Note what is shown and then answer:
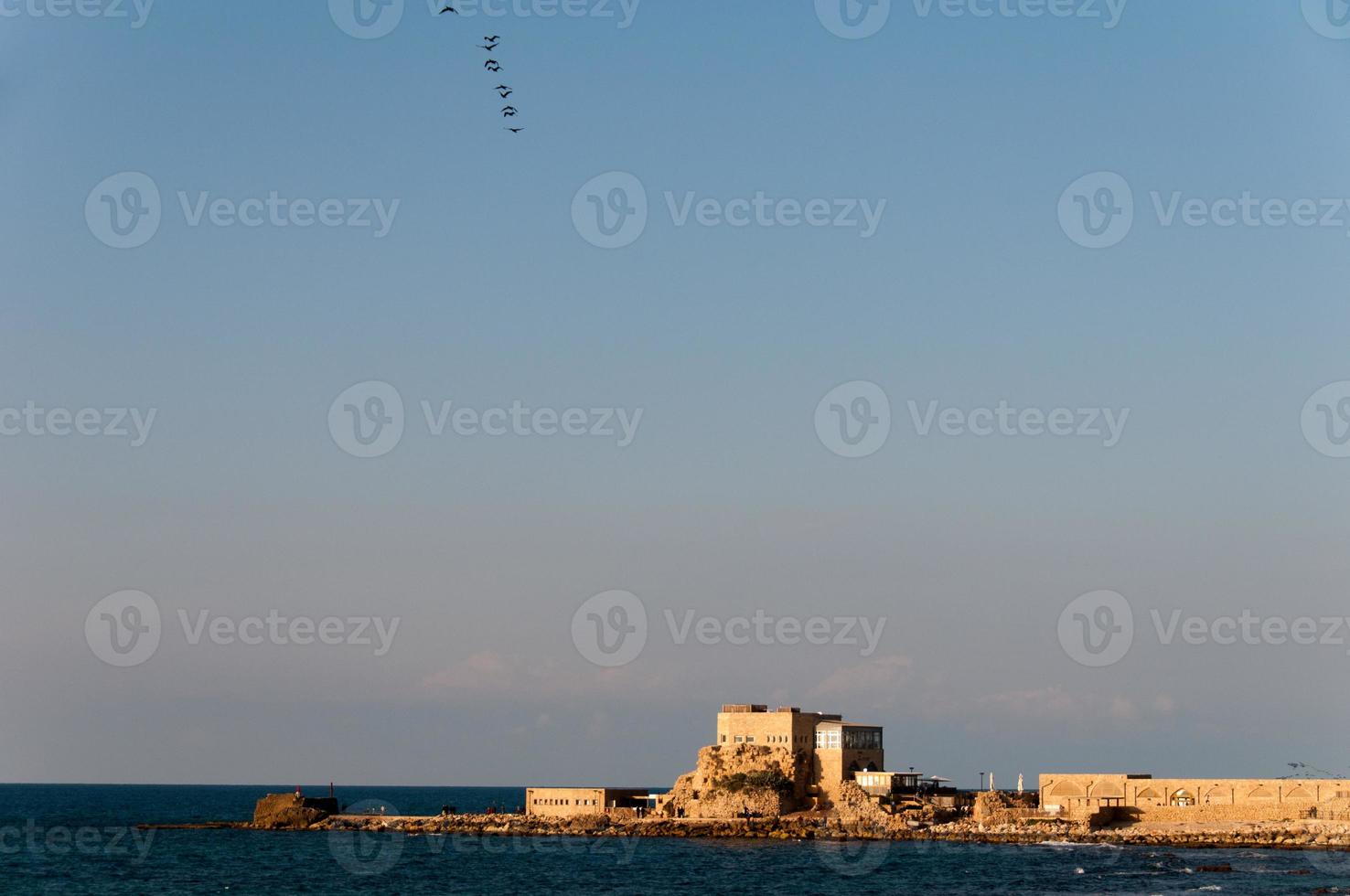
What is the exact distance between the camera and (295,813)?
126375mm

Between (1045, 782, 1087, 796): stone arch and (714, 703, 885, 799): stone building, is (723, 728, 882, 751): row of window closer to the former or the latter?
(714, 703, 885, 799): stone building

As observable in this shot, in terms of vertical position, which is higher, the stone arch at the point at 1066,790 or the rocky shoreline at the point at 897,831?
the stone arch at the point at 1066,790

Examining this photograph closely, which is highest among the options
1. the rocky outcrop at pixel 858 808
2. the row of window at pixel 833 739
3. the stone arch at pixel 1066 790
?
the row of window at pixel 833 739

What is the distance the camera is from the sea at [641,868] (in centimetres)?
7912

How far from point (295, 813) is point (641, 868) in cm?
4519

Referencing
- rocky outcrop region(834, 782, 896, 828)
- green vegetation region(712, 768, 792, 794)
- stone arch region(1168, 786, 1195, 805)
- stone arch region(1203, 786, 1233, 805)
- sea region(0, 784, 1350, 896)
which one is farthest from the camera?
green vegetation region(712, 768, 792, 794)

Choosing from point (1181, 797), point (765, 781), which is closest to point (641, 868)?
point (765, 781)

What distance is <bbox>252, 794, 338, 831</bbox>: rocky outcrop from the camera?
125938 mm

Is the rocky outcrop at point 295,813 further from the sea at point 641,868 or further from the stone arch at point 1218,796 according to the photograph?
the stone arch at point 1218,796

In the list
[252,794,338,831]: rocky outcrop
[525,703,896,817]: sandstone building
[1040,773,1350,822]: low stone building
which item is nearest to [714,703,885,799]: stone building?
[525,703,896,817]: sandstone building

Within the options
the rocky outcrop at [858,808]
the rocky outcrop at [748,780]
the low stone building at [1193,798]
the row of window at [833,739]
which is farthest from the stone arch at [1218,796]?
the rocky outcrop at [748,780]

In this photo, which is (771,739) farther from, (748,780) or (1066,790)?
(1066,790)

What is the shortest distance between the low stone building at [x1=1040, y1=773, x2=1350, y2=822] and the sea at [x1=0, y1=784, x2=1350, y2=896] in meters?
7.68

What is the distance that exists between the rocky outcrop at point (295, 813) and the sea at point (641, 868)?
24.7 ft
